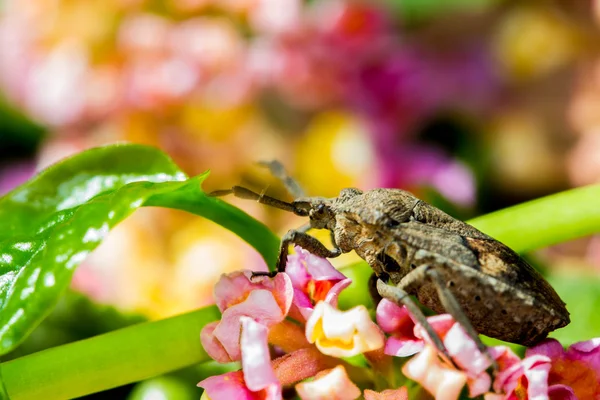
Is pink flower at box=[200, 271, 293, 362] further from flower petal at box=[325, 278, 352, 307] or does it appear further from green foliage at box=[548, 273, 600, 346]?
green foliage at box=[548, 273, 600, 346]

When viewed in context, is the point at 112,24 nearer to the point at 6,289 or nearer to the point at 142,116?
the point at 142,116

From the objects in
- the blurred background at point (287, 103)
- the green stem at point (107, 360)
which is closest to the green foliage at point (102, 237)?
the green stem at point (107, 360)

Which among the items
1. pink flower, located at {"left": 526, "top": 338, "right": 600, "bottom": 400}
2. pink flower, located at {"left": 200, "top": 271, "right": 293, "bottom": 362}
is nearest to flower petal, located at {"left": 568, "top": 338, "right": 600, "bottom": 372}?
pink flower, located at {"left": 526, "top": 338, "right": 600, "bottom": 400}

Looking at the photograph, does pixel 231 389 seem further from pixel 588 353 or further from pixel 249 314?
pixel 588 353

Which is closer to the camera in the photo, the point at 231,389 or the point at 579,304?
the point at 231,389

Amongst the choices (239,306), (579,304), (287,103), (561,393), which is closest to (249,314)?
(239,306)

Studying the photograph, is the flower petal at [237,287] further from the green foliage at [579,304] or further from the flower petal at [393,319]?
the green foliage at [579,304]
